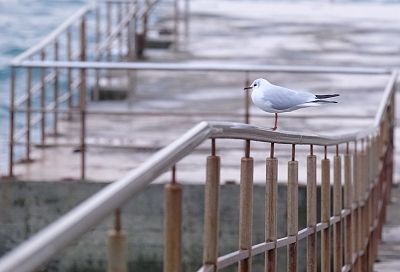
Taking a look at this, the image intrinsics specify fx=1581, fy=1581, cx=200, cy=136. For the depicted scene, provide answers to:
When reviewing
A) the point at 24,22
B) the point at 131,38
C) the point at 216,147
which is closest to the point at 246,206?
the point at 216,147

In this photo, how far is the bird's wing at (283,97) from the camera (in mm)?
5406

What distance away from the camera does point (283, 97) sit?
5.49 meters

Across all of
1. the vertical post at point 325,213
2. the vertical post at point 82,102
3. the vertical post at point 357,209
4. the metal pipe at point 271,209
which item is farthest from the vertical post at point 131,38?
the metal pipe at point 271,209

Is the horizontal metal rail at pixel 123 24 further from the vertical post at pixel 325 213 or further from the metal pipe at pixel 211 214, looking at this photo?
the metal pipe at pixel 211 214

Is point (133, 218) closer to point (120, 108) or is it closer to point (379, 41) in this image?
point (120, 108)

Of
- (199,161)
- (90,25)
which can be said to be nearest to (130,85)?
(199,161)

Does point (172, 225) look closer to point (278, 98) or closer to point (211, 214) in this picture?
point (211, 214)

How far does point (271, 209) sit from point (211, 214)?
0.95 meters

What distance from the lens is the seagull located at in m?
5.39

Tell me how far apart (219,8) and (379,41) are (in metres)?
4.99

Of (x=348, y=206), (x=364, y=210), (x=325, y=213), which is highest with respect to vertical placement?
(x=325, y=213)

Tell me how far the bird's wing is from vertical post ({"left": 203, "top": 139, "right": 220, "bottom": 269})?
1464 mm

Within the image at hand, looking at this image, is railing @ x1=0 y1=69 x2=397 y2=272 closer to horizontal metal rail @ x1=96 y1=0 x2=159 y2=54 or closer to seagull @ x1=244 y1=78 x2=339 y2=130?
seagull @ x1=244 y1=78 x2=339 y2=130

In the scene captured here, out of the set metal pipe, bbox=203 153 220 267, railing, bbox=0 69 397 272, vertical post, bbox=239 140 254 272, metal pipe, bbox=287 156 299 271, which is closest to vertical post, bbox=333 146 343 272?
railing, bbox=0 69 397 272
